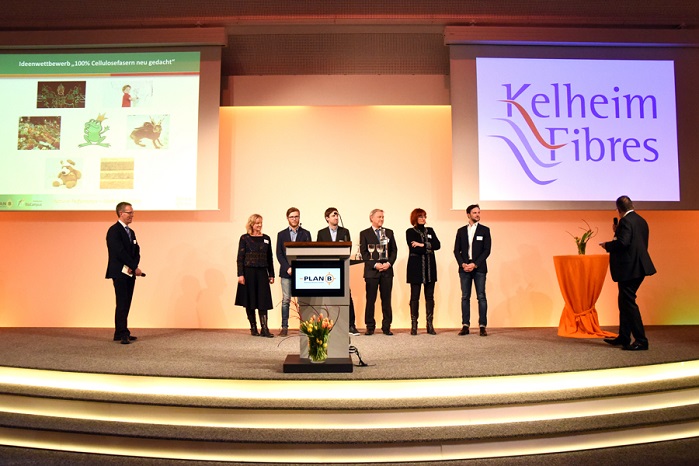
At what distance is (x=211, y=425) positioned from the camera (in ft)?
12.5

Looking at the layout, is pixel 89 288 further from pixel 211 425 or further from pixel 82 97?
pixel 211 425

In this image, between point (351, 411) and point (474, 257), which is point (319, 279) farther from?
point (474, 257)

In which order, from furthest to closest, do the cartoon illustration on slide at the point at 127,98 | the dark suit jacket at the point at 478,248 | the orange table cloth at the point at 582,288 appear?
the cartoon illustration on slide at the point at 127,98 < the dark suit jacket at the point at 478,248 < the orange table cloth at the point at 582,288

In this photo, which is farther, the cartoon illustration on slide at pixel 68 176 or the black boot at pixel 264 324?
the cartoon illustration on slide at pixel 68 176

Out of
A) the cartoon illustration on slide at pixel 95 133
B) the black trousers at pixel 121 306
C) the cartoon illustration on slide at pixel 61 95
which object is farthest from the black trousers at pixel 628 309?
the cartoon illustration on slide at pixel 61 95

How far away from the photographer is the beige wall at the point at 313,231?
809 centimetres

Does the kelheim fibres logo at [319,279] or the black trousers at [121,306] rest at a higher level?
the kelheim fibres logo at [319,279]

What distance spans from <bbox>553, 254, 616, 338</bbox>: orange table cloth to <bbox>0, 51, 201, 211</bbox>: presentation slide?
462 centimetres

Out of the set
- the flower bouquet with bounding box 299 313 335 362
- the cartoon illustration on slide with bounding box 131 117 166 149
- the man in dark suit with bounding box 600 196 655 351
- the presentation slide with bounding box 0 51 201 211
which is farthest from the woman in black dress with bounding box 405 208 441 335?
the cartoon illustration on slide with bounding box 131 117 166 149

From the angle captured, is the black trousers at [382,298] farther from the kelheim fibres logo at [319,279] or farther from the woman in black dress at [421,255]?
the kelheim fibres logo at [319,279]

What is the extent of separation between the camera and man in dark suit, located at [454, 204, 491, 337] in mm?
6809

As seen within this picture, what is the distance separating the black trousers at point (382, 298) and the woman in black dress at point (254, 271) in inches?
47.1

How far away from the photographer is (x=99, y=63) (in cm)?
780

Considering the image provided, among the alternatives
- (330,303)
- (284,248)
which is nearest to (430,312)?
(284,248)
